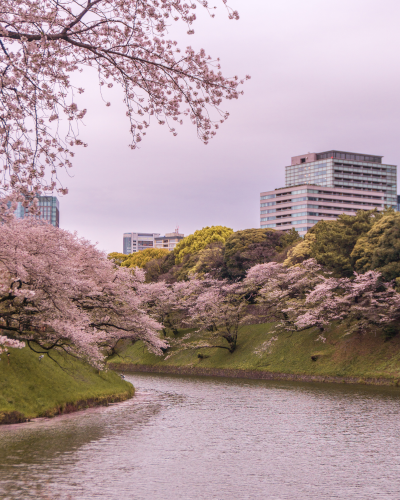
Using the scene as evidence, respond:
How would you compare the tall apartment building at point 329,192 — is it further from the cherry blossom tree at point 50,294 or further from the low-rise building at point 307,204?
the cherry blossom tree at point 50,294

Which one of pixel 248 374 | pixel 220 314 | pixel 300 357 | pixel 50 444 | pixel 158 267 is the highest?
pixel 158 267

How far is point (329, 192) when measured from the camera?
179 meters

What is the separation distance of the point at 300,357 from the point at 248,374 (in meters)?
5.80


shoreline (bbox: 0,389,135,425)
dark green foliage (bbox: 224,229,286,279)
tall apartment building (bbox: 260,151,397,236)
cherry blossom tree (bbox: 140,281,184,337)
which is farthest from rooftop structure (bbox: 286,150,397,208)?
shoreline (bbox: 0,389,135,425)

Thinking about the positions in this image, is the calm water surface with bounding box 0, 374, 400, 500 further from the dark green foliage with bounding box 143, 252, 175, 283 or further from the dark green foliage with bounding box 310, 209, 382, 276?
the dark green foliage with bounding box 143, 252, 175, 283

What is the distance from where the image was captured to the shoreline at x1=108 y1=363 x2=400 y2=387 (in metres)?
44.8

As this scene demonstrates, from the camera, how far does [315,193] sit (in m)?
175

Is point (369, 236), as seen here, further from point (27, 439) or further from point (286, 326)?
point (27, 439)

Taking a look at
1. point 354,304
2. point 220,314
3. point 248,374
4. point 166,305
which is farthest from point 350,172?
point 354,304

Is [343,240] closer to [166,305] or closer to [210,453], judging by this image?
[166,305]

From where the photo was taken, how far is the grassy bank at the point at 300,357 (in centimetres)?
4684

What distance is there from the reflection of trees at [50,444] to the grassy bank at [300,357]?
57.2 ft

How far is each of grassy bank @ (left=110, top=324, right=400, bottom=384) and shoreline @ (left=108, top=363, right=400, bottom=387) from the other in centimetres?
11

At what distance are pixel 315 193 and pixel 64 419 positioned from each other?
158 metres
